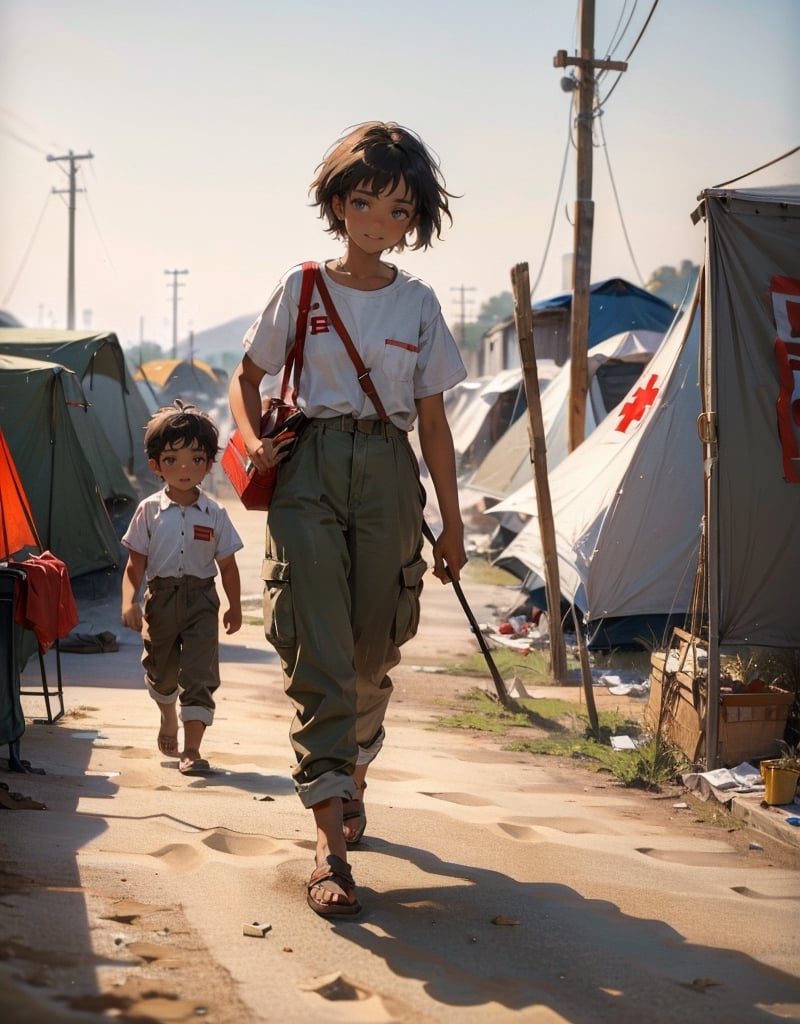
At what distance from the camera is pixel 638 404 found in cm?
930

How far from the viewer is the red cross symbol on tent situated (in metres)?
9.09

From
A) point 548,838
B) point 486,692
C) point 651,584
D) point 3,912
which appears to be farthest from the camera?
point 651,584

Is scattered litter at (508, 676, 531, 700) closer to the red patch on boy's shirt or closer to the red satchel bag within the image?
the red satchel bag

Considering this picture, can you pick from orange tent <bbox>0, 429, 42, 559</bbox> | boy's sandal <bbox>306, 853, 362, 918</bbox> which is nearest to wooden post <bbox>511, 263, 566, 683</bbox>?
→ orange tent <bbox>0, 429, 42, 559</bbox>

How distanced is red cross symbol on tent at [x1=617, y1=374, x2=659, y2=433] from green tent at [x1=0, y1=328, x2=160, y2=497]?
642 cm

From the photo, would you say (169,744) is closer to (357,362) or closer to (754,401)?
(357,362)

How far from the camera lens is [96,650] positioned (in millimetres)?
9172

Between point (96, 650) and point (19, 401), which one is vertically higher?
point (19, 401)

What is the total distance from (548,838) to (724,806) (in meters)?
1.23

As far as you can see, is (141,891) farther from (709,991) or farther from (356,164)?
(356,164)

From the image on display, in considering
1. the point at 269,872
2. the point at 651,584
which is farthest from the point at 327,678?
the point at 651,584

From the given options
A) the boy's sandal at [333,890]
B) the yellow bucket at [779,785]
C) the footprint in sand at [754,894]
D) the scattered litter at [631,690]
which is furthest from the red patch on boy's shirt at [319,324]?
the scattered litter at [631,690]

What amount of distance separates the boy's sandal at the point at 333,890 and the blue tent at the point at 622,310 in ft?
51.4

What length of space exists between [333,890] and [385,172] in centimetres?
186
